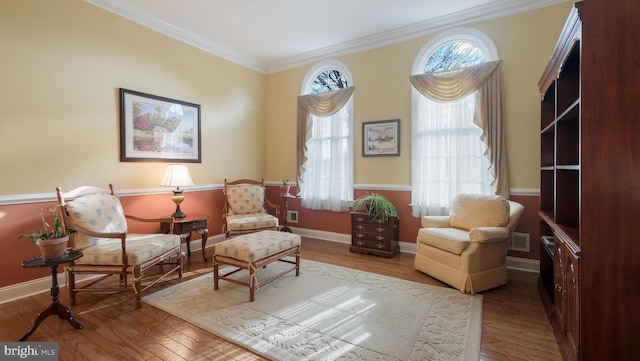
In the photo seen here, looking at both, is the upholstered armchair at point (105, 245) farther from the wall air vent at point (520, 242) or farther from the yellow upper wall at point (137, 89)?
the wall air vent at point (520, 242)

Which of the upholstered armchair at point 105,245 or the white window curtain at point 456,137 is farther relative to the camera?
the white window curtain at point 456,137

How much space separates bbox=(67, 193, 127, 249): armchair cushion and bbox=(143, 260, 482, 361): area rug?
81 cm

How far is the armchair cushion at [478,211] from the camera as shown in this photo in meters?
3.02

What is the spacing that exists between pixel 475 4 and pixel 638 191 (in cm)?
309

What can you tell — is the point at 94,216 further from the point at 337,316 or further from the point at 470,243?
the point at 470,243

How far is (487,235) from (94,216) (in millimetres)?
3859

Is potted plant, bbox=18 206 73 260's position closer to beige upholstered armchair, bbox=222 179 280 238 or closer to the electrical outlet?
beige upholstered armchair, bbox=222 179 280 238

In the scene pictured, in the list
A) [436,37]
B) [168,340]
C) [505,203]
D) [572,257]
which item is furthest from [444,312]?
[436,37]

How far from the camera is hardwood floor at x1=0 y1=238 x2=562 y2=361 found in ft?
6.33

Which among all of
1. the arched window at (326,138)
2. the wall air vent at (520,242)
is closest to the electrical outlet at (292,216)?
the arched window at (326,138)

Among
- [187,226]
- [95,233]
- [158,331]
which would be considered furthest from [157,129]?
[158,331]

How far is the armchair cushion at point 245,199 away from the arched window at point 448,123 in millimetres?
2396

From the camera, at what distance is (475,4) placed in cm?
353

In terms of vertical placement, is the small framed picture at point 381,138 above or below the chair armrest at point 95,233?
above
